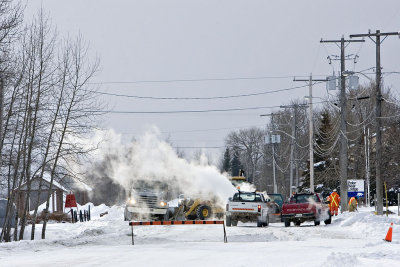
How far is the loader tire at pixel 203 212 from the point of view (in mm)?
38750

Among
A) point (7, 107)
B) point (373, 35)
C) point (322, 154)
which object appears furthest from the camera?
point (322, 154)

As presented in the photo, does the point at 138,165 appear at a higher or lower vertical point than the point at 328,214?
higher

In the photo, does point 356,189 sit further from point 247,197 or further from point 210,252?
point 210,252

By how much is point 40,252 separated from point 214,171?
22.2 meters

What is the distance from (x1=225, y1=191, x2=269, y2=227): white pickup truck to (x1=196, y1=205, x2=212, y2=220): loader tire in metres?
4.27

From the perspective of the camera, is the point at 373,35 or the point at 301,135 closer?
the point at 373,35

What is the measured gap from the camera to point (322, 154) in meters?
76.3

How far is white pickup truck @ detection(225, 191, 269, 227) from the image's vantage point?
112ft

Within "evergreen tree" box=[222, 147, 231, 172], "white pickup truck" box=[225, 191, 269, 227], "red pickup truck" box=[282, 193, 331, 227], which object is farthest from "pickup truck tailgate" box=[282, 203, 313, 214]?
"evergreen tree" box=[222, 147, 231, 172]

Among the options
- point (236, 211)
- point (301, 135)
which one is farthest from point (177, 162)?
point (301, 135)

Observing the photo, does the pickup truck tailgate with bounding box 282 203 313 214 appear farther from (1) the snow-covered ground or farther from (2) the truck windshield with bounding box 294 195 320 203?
(1) the snow-covered ground

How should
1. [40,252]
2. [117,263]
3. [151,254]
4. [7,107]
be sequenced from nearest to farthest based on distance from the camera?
[117,263]
[151,254]
[40,252]
[7,107]

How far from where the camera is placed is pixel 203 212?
3903 cm

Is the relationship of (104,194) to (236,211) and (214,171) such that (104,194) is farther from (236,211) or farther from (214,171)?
(236,211)
